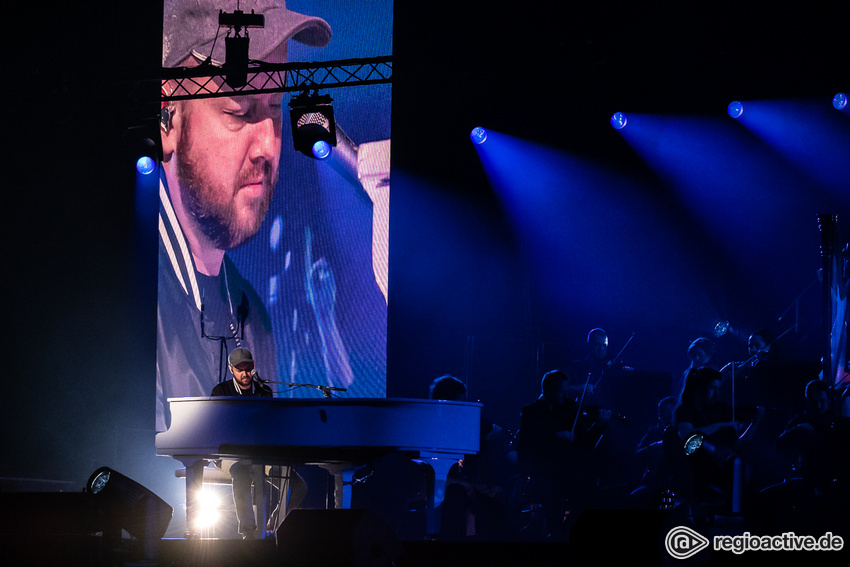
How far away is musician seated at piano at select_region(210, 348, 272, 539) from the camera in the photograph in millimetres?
5719

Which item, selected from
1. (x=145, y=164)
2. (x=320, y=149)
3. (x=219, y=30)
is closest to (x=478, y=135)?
(x=320, y=149)

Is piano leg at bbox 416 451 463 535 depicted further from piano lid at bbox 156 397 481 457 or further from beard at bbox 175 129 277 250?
beard at bbox 175 129 277 250

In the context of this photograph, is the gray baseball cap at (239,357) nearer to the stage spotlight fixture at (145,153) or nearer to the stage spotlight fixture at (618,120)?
the stage spotlight fixture at (145,153)

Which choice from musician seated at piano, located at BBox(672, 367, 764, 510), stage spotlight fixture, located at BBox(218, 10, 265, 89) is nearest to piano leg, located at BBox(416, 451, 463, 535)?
musician seated at piano, located at BBox(672, 367, 764, 510)

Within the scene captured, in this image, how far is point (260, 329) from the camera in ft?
29.0

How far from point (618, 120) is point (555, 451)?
12.1ft

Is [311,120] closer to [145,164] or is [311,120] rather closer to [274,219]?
[274,219]

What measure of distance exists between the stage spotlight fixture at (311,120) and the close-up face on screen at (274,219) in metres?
0.51

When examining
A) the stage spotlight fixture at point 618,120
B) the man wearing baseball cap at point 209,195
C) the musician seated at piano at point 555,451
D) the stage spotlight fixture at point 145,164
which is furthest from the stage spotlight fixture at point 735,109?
the stage spotlight fixture at point 145,164

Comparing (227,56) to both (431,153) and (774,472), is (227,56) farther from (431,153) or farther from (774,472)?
(774,472)

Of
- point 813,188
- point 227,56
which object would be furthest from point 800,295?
point 227,56

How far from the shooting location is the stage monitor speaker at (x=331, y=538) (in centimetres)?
357

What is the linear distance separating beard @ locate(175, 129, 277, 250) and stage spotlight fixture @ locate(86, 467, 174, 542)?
5.05 meters

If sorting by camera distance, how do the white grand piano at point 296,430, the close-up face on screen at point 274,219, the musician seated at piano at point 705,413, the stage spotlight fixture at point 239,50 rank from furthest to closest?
the close-up face on screen at point 274,219
the stage spotlight fixture at point 239,50
the musician seated at piano at point 705,413
the white grand piano at point 296,430
